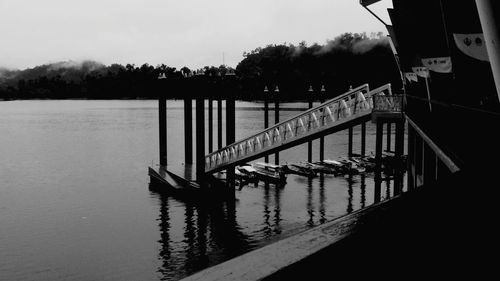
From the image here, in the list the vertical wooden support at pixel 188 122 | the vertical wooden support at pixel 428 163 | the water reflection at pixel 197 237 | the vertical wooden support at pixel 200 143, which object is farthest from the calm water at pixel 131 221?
the vertical wooden support at pixel 428 163

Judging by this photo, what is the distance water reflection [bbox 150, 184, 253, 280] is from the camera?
1977 centimetres

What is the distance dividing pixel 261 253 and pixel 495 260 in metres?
0.64

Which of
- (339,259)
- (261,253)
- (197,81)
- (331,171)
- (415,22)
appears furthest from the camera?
(331,171)

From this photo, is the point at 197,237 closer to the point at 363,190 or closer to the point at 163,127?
the point at 163,127

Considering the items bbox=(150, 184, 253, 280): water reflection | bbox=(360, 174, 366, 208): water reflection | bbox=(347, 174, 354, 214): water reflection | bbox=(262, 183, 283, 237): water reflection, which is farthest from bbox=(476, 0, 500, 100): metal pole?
bbox=(360, 174, 366, 208): water reflection

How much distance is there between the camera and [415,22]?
12.5 metres

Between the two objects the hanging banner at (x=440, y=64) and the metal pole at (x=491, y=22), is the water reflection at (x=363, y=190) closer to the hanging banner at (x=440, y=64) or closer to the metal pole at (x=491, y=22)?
the hanging banner at (x=440, y=64)

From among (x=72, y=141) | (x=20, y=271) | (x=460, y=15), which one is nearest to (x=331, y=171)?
(x=20, y=271)

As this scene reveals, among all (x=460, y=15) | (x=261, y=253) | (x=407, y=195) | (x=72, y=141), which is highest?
(x=460, y=15)

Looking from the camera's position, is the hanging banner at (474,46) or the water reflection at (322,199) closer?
the hanging banner at (474,46)

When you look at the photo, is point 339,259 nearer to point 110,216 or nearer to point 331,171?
point 110,216

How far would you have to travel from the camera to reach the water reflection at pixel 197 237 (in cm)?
1977

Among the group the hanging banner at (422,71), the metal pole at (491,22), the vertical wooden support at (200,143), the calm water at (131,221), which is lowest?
the calm water at (131,221)

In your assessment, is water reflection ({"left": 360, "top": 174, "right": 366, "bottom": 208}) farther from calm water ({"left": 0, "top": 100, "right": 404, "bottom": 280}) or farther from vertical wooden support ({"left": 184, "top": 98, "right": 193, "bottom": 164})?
vertical wooden support ({"left": 184, "top": 98, "right": 193, "bottom": 164})
